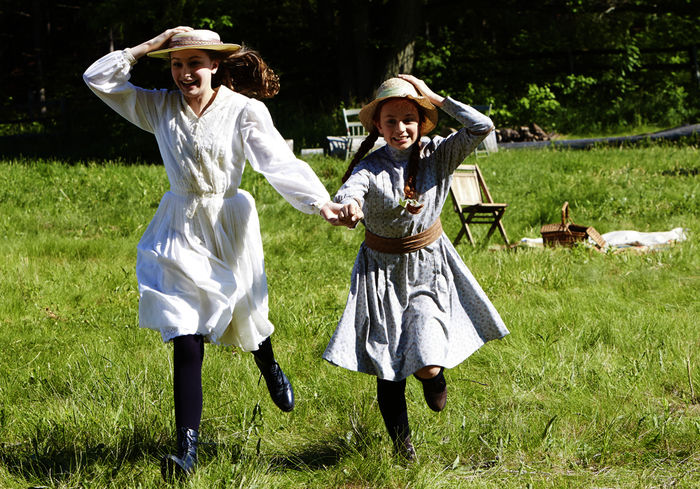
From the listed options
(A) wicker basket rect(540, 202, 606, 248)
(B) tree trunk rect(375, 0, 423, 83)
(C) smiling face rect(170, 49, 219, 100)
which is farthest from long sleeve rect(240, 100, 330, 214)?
(B) tree trunk rect(375, 0, 423, 83)

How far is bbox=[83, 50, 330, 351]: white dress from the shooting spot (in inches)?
139

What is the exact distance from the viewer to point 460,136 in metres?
3.58

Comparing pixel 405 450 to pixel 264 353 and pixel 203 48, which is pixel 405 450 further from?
pixel 203 48

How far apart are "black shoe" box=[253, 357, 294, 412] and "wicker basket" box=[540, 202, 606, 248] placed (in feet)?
18.0

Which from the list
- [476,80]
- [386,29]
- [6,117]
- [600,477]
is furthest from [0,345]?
[6,117]

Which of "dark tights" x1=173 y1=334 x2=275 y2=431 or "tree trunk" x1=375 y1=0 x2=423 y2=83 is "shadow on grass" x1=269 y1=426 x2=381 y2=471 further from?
"tree trunk" x1=375 y1=0 x2=423 y2=83

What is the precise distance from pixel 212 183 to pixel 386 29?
16834mm

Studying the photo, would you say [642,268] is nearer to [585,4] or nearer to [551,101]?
[551,101]

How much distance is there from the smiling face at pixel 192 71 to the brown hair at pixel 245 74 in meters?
0.17

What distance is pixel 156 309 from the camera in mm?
3488

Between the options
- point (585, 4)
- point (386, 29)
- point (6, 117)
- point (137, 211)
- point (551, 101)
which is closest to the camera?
point (137, 211)

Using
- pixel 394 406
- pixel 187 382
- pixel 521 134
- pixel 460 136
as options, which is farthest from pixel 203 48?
pixel 521 134

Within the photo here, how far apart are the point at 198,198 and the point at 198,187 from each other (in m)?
0.06

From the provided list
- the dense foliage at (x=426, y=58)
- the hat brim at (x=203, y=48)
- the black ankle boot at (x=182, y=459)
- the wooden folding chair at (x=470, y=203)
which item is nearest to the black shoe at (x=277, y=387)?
the black ankle boot at (x=182, y=459)
